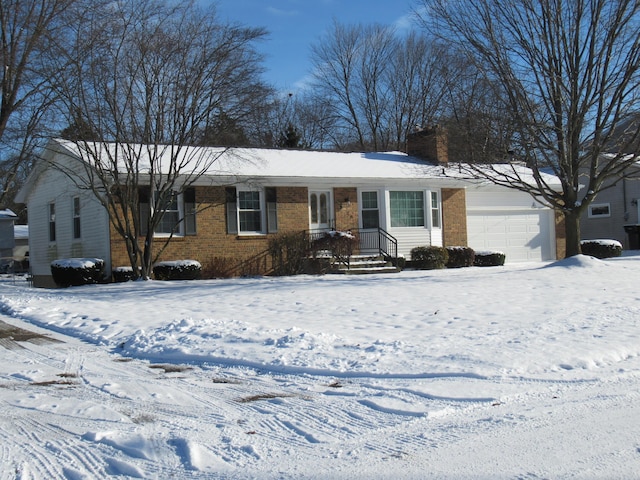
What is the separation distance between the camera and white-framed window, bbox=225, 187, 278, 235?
22094 millimetres

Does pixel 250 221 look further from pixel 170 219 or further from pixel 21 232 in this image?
pixel 21 232

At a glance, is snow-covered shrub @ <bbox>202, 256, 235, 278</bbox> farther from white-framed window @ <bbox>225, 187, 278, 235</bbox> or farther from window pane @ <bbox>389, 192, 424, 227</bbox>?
window pane @ <bbox>389, 192, 424, 227</bbox>

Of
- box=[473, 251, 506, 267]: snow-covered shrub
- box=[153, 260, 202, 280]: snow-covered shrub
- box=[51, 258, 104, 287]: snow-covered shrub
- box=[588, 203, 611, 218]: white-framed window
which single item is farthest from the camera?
box=[588, 203, 611, 218]: white-framed window

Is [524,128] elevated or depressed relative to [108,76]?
depressed

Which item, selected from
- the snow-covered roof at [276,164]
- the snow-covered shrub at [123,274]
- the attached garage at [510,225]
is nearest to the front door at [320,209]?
the snow-covered roof at [276,164]

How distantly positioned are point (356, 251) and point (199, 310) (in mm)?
11072

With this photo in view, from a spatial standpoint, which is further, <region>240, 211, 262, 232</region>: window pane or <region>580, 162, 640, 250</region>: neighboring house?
<region>580, 162, 640, 250</region>: neighboring house

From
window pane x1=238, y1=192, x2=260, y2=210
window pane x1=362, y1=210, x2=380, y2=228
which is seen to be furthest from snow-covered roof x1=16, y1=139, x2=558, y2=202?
window pane x1=362, y1=210, x2=380, y2=228

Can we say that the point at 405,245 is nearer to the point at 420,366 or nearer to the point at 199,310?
→ the point at 199,310

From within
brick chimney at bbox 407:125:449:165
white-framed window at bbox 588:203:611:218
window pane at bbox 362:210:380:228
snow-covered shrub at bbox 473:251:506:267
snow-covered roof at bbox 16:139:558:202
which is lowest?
snow-covered shrub at bbox 473:251:506:267

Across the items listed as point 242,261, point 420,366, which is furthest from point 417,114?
point 420,366

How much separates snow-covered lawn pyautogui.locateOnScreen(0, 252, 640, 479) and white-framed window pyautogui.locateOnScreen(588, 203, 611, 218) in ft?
79.5

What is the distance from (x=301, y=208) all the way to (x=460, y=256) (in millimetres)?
6204

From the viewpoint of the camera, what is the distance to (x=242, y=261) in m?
22.0
